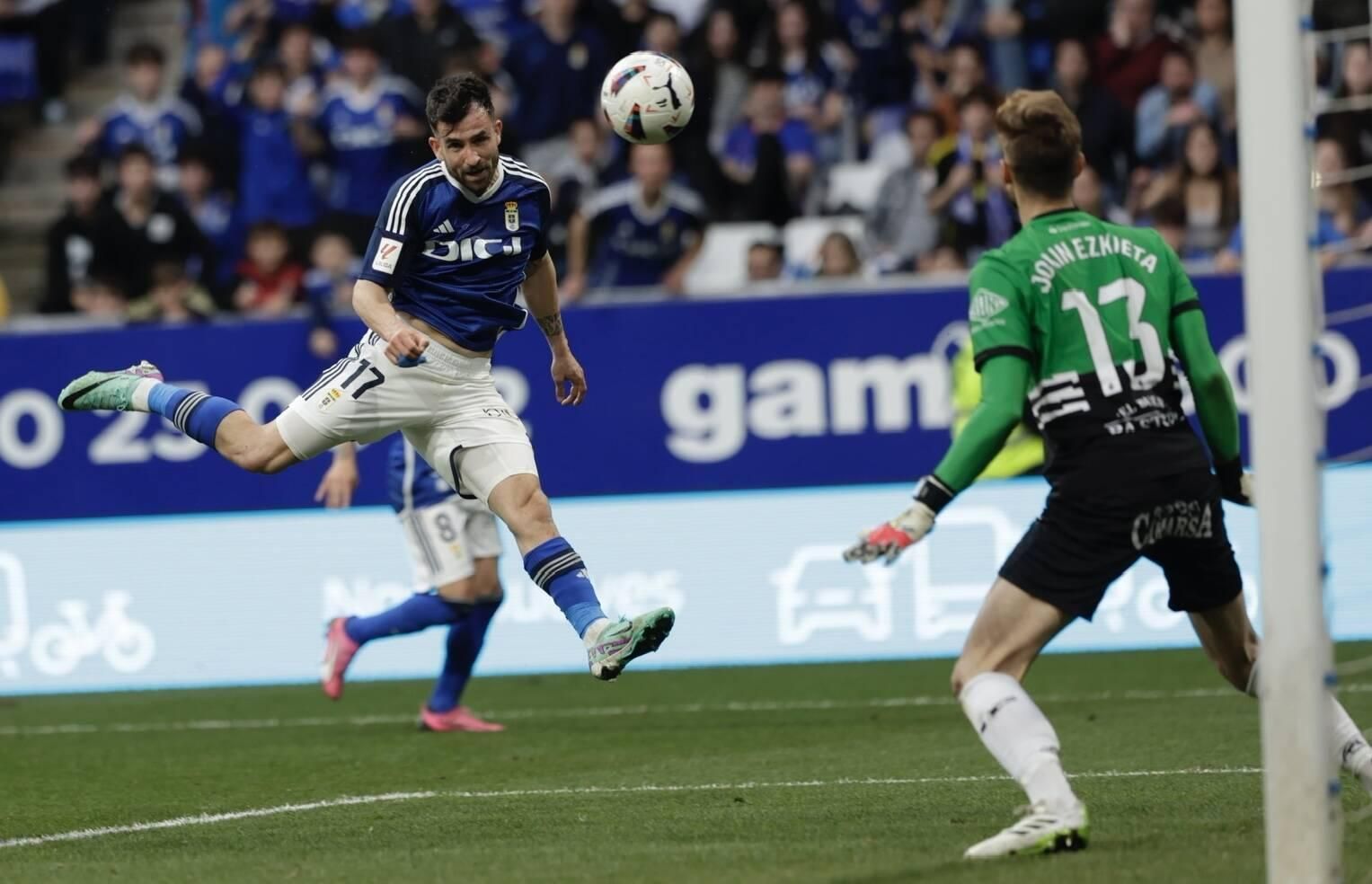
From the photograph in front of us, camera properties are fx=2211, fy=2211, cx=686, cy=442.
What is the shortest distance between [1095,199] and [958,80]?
7.12ft

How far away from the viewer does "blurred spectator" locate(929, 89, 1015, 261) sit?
48.7ft

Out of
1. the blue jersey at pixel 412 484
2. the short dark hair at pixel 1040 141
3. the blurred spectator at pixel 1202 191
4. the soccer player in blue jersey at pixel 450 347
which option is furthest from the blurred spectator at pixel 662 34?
the short dark hair at pixel 1040 141

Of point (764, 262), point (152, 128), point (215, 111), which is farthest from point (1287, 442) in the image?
point (152, 128)

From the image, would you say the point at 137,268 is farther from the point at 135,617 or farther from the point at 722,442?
the point at 722,442

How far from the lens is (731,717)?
1065 cm

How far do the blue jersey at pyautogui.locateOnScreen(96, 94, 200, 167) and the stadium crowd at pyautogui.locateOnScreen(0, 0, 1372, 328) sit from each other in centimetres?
3

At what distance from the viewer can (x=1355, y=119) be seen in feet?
47.2

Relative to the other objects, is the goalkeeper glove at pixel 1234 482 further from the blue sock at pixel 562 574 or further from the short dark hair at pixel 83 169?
the short dark hair at pixel 83 169

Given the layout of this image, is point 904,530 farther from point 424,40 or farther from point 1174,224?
point 424,40

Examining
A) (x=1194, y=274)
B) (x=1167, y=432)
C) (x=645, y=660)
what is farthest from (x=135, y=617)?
(x=1167, y=432)

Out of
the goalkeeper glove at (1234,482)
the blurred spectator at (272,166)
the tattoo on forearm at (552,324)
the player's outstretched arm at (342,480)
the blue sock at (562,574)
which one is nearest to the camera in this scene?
the goalkeeper glove at (1234,482)

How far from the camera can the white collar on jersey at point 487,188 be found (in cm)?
784

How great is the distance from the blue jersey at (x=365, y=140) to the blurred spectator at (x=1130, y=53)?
519cm

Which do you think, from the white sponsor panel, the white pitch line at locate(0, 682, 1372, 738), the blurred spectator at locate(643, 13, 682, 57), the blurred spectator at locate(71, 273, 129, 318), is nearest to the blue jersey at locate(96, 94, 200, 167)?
the blurred spectator at locate(71, 273, 129, 318)
